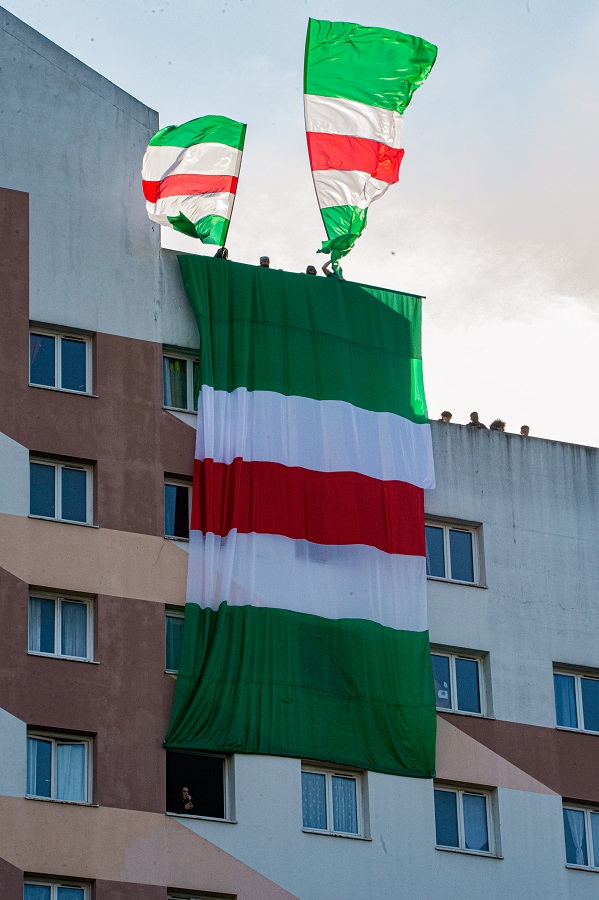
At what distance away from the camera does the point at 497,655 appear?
4634 cm

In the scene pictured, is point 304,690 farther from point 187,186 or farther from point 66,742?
point 187,186

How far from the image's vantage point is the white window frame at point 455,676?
4550 centimetres

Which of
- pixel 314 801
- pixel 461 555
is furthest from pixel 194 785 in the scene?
pixel 461 555

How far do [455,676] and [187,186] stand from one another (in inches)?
497

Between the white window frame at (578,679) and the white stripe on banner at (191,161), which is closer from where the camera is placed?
the white stripe on banner at (191,161)

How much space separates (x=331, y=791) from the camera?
43.1 m

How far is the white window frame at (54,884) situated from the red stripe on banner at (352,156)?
1848 cm

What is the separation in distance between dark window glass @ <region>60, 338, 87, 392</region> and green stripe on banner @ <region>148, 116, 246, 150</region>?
19.3 ft

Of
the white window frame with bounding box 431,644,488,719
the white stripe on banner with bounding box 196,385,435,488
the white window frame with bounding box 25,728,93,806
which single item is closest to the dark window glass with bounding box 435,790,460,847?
the white window frame with bounding box 431,644,488,719

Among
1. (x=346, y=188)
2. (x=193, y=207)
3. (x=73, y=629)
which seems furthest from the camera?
(x=346, y=188)

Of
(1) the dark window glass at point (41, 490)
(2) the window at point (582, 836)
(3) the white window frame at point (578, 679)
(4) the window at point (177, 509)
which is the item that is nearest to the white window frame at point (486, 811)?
(2) the window at point (582, 836)

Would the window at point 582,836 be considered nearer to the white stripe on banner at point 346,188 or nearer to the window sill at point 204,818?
the window sill at point 204,818

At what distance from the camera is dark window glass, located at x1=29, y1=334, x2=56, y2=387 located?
1724 inches

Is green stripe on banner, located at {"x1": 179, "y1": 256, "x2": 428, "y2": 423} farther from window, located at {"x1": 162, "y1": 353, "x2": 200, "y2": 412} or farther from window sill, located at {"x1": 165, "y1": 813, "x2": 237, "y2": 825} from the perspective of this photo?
window sill, located at {"x1": 165, "y1": 813, "x2": 237, "y2": 825}
